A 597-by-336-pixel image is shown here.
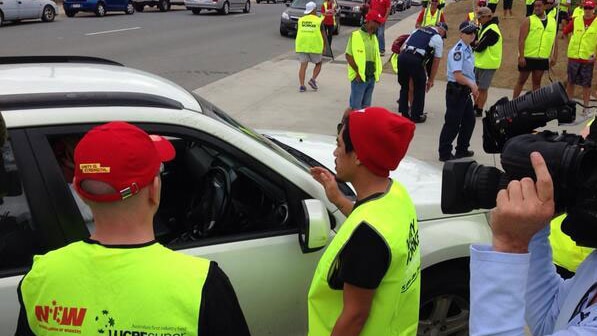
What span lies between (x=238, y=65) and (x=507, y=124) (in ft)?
38.2

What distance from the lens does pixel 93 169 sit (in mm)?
1360

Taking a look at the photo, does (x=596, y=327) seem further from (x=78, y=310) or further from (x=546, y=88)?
(x=78, y=310)

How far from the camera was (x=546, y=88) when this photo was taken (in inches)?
64.9

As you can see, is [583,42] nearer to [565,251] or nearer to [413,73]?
[413,73]

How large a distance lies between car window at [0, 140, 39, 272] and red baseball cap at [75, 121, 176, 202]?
75cm

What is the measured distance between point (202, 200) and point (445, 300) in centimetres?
141

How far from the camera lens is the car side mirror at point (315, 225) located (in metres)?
2.25

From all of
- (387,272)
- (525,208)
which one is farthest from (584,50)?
(525,208)

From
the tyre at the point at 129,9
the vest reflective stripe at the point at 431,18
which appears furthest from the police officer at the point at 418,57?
the tyre at the point at 129,9

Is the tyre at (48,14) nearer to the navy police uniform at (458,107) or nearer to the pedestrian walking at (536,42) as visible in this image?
the pedestrian walking at (536,42)

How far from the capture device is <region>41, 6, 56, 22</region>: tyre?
18.9 metres

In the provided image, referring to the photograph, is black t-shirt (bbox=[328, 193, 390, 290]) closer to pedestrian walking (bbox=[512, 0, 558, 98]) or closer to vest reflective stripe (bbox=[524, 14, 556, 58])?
pedestrian walking (bbox=[512, 0, 558, 98])

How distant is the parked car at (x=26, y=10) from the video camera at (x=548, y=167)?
18.5 meters

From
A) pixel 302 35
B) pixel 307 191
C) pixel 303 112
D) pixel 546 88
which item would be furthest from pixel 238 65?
pixel 546 88
